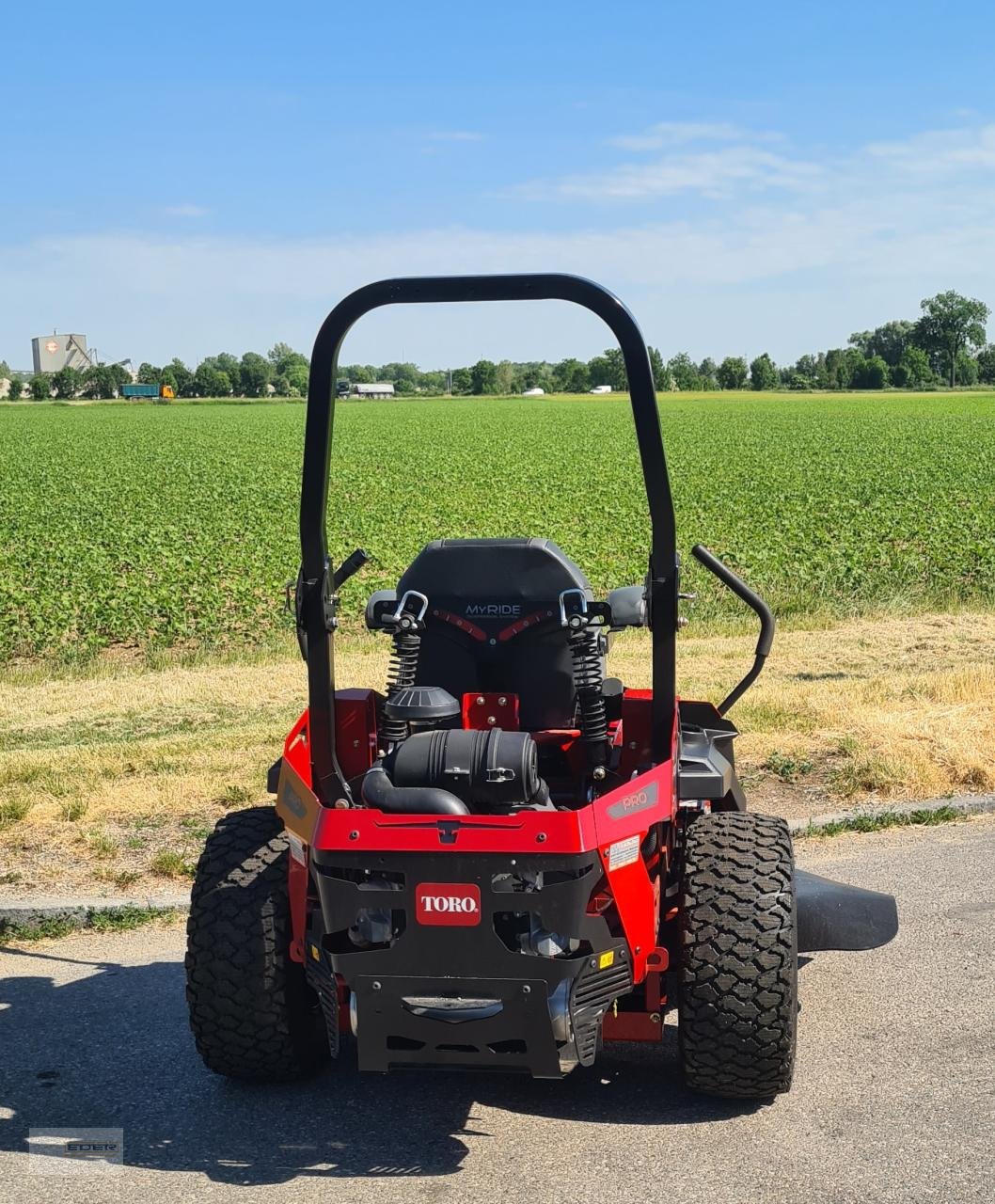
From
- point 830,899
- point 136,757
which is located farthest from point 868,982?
point 136,757

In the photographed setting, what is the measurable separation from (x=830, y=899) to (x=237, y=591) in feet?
37.4

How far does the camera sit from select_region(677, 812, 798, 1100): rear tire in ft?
12.5

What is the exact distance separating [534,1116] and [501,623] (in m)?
1.48

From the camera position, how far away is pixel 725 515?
71.7 ft

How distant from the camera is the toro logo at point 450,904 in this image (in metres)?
3.37

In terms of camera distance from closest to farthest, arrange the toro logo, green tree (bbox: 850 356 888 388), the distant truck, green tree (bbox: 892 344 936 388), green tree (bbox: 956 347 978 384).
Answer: the toro logo < green tree (bbox: 850 356 888 388) < green tree (bbox: 892 344 936 388) < the distant truck < green tree (bbox: 956 347 978 384)

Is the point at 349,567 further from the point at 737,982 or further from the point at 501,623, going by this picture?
the point at 737,982

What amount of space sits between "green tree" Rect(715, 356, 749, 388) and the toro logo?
368 feet

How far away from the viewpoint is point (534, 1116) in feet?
12.9

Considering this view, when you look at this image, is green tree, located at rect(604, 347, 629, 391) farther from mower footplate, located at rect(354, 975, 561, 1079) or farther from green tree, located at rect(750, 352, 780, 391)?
green tree, located at rect(750, 352, 780, 391)

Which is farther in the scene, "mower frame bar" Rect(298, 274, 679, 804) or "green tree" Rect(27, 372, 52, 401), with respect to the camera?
"green tree" Rect(27, 372, 52, 401)

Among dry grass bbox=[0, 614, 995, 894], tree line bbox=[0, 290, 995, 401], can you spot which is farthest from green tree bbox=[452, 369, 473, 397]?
dry grass bbox=[0, 614, 995, 894]

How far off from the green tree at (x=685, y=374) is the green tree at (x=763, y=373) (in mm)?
5937

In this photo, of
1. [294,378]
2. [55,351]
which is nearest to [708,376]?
[294,378]
